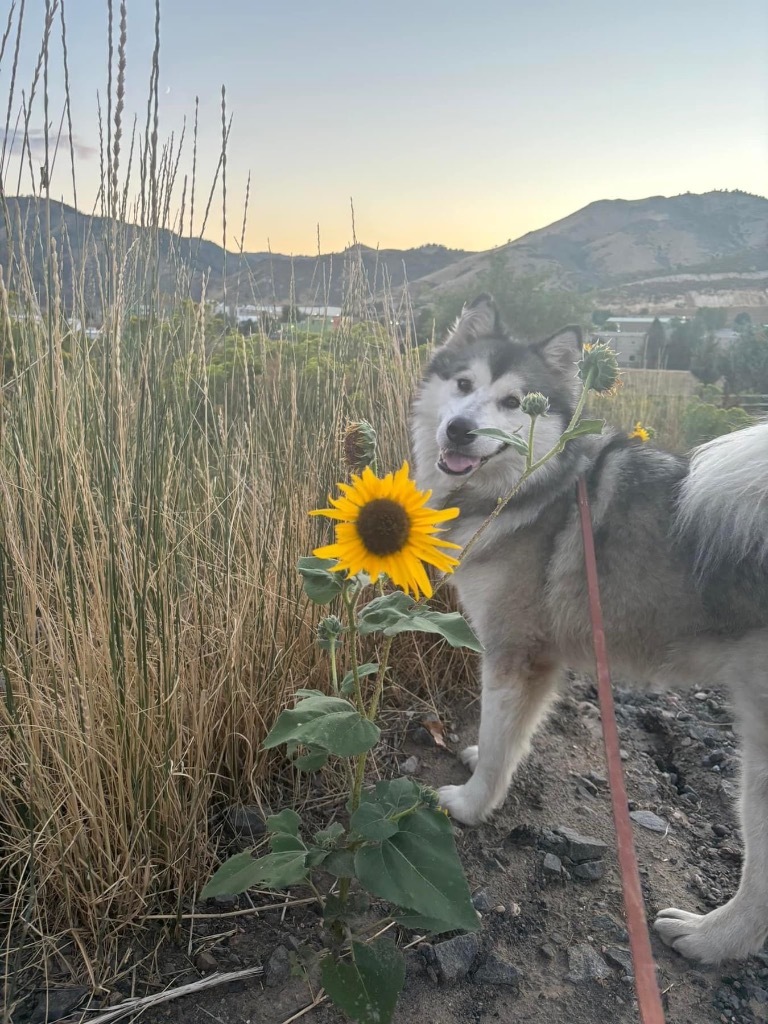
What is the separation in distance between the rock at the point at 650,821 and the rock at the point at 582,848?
0.76ft

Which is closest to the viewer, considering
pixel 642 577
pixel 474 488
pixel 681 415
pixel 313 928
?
pixel 313 928

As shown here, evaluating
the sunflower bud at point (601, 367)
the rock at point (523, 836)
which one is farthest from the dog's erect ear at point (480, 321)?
the rock at point (523, 836)

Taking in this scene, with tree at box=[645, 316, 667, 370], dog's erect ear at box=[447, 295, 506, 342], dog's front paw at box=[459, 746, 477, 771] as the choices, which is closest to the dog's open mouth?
dog's erect ear at box=[447, 295, 506, 342]

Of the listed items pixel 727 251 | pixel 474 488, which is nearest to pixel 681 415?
pixel 474 488

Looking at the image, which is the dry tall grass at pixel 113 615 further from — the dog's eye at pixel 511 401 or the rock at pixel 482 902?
the dog's eye at pixel 511 401

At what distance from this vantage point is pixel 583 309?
46.8ft

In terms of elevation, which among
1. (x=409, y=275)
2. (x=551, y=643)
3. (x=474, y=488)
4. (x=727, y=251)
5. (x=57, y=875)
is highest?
(x=727, y=251)

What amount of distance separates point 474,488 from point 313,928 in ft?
5.19

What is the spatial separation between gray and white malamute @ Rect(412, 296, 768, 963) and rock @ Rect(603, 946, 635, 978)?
0.54 feet

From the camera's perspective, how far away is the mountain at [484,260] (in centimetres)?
198

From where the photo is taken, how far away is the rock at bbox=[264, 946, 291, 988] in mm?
1611

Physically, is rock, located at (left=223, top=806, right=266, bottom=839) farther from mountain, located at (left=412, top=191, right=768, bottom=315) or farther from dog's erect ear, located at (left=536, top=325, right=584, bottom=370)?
mountain, located at (left=412, top=191, right=768, bottom=315)

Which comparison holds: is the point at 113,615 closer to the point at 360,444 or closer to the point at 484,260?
the point at 360,444

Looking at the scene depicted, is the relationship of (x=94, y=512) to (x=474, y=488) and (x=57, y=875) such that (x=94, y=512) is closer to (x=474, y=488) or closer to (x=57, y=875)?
(x=57, y=875)
